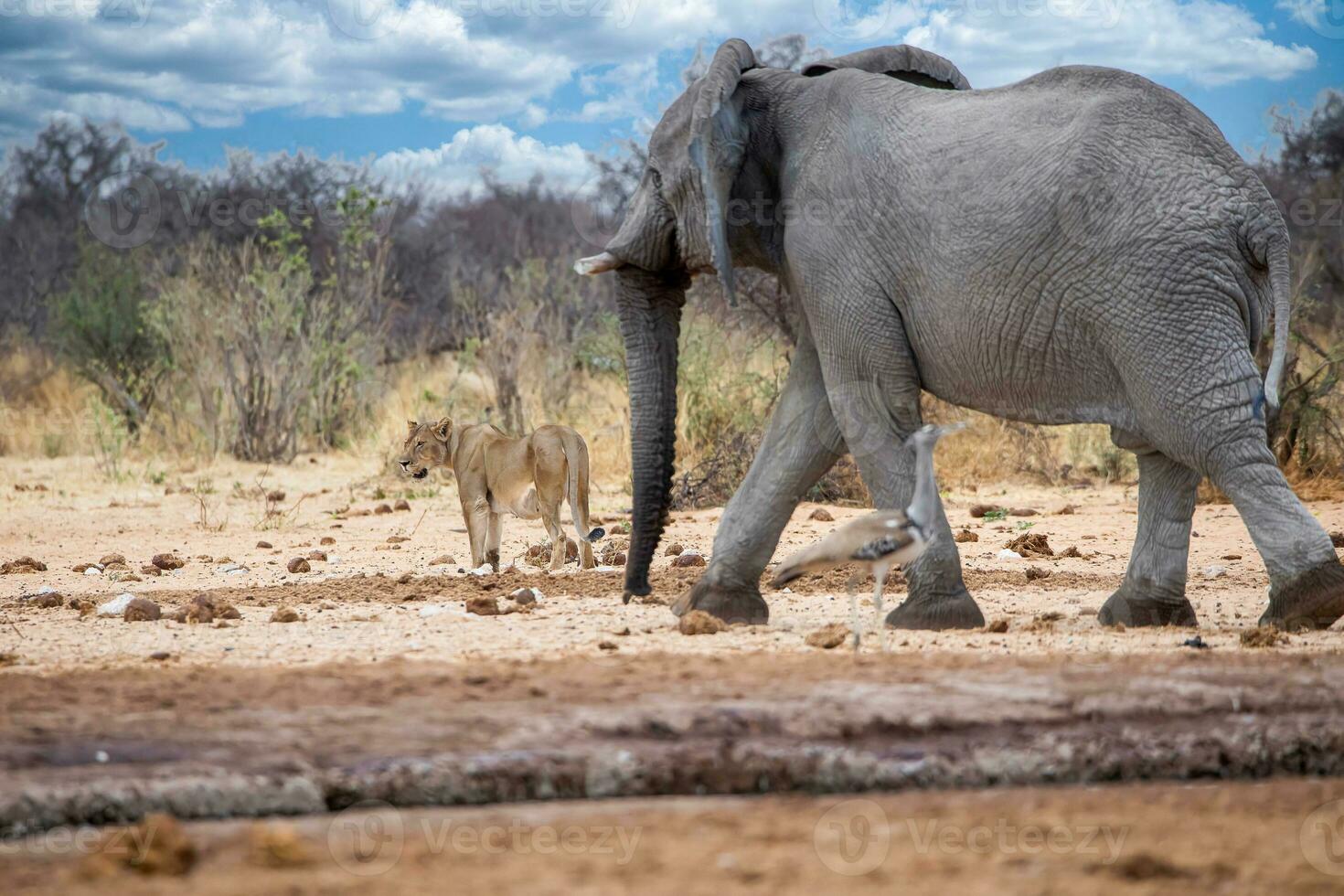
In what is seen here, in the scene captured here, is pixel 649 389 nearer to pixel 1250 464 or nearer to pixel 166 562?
pixel 1250 464

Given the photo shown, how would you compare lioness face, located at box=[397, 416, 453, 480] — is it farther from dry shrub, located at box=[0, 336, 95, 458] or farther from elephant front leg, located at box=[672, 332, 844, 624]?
dry shrub, located at box=[0, 336, 95, 458]

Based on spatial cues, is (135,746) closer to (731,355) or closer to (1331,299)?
(731,355)

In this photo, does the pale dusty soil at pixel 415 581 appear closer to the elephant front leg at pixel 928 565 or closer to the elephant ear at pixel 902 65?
the elephant front leg at pixel 928 565

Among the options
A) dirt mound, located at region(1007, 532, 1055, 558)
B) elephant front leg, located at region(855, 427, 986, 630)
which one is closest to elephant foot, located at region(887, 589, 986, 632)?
elephant front leg, located at region(855, 427, 986, 630)

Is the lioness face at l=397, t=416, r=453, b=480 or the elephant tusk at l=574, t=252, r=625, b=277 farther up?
the elephant tusk at l=574, t=252, r=625, b=277

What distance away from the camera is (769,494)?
281 inches

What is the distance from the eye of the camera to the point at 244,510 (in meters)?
13.5

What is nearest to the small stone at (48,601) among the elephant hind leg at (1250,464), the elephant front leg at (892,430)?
the elephant front leg at (892,430)

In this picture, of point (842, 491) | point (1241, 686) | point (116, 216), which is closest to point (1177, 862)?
point (1241, 686)

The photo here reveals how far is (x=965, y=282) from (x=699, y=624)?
179 centimetres

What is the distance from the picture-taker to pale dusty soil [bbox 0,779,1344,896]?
133 inches

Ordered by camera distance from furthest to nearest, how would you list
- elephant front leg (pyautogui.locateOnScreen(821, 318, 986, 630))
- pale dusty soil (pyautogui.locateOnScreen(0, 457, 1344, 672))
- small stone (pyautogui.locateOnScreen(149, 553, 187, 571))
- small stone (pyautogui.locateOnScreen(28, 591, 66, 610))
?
1. small stone (pyautogui.locateOnScreen(149, 553, 187, 571))
2. small stone (pyautogui.locateOnScreen(28, 591, 66, 610))
3. elephant front leg (pyautogui.locateOnScreen(821, 318, 986, 630))
4. pale dusty soil (pyautogui.locateOnScreen(0, 457, 1344, 672))

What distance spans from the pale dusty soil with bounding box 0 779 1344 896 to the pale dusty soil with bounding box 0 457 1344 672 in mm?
1947

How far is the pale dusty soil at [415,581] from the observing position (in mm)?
6355
